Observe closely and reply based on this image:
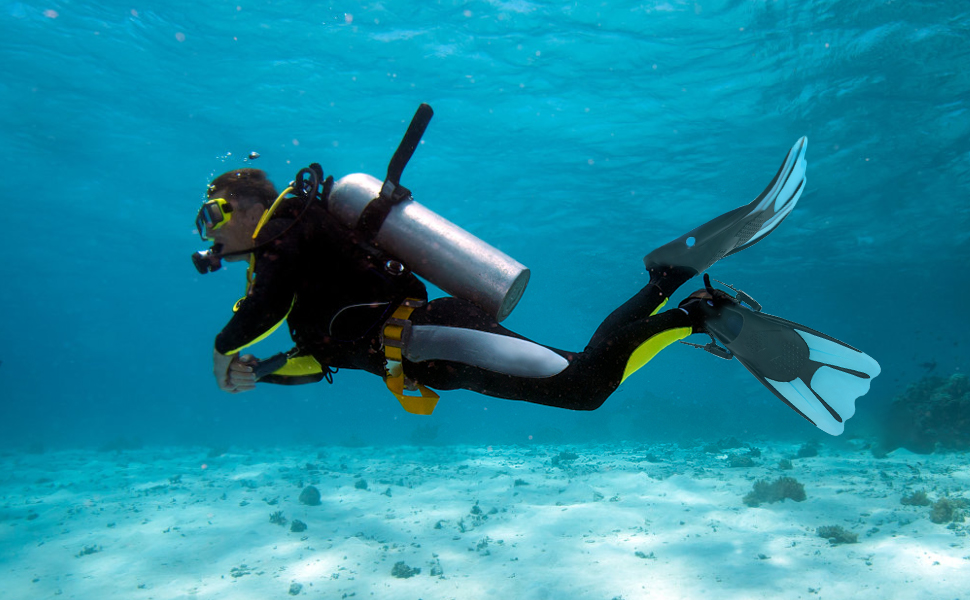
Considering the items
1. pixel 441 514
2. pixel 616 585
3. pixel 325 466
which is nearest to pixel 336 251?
pixel 616 585

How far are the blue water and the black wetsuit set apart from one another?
1242 cm

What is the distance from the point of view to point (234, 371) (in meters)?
3.17

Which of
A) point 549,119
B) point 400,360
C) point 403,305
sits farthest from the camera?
point 549,119

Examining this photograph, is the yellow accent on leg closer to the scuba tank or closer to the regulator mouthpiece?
the scuba tank

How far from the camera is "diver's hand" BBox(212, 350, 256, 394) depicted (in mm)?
3072

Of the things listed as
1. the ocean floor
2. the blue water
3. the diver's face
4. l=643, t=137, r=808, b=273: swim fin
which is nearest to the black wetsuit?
the diver's face

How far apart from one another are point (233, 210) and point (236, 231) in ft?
0.45

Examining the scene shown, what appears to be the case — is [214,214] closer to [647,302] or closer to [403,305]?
[403,305]

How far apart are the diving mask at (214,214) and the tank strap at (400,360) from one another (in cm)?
125

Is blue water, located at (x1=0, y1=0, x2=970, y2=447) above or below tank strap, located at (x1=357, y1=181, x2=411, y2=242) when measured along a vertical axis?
above

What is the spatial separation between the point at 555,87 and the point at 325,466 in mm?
16459

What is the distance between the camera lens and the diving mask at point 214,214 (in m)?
3.15

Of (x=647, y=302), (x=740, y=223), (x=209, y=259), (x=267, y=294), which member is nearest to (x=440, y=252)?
(x=267, y=294)

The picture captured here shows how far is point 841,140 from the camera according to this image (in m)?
18.2
